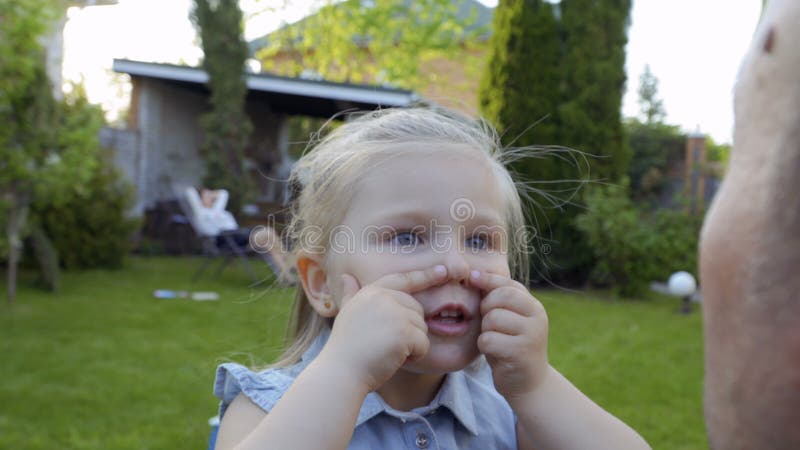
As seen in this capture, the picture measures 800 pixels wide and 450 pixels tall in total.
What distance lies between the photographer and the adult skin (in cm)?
45

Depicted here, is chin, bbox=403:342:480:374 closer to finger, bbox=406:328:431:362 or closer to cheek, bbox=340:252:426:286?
finger, bbox=406:328:431:362

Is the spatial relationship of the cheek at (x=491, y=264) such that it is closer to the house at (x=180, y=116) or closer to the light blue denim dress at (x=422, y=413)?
the light blue denim dress at (x=422, y=413)

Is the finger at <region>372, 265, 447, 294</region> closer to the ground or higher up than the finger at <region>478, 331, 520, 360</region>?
higher up

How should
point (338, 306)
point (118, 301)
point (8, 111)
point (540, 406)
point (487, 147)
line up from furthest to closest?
point (118, 301) → point (8, 111) → point (487, 147) → point (338, 306) → point (540, 406)

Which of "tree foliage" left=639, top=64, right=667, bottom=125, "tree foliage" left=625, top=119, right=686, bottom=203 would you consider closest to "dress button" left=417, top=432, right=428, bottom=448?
"tree foliage" left=625, top=119, right=686, bottom=203

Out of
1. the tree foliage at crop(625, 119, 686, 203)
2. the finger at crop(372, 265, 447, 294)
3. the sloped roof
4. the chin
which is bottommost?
the chin

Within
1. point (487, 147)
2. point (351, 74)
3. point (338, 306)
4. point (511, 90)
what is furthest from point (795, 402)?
point (351, 74)

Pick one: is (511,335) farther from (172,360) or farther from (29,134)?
(29,134)

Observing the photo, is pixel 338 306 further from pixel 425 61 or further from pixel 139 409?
pixel 425 61

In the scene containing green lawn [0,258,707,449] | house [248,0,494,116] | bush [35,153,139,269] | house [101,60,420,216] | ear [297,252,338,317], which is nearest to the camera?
ear [297,252,338,317]

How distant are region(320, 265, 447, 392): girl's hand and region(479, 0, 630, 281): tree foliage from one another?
8371 millimetres

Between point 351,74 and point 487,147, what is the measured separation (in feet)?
74.3

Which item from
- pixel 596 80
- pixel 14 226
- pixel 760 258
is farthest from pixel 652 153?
pixel 760 258

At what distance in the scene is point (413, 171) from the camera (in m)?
1.37
